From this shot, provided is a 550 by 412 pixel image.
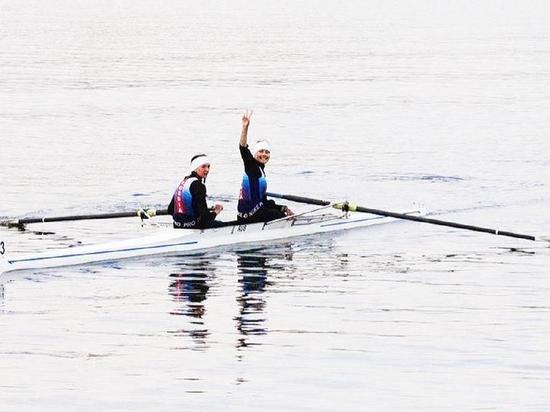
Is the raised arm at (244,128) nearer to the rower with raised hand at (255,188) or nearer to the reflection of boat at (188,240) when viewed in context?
the rower with raised hand at (255,188)

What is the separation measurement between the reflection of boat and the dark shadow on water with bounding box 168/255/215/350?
439 mm

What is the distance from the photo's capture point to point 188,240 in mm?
30703

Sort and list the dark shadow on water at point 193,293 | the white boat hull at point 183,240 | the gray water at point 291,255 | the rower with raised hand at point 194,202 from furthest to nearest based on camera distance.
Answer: the rower with raised hand at point 194,202
the white boat hull at point 183,240
the dark shadow on water at point 193,293
the gray water at point 291,255

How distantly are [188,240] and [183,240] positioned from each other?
0.11 metres

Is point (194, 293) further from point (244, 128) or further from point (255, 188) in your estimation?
point (255, 188)

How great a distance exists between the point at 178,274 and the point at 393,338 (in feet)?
21.7

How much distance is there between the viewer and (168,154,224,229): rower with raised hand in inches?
1190

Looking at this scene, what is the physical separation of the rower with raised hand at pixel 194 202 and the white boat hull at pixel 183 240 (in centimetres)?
18

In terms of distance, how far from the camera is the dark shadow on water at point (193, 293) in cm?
2401

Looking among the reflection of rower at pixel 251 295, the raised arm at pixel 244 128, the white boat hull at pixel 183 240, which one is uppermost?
the raised arm at pixel 244 128

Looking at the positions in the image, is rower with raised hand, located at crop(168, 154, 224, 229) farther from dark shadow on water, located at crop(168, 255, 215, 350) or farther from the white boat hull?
dark shadow on water, located at crop(168, 255, 215, 350)

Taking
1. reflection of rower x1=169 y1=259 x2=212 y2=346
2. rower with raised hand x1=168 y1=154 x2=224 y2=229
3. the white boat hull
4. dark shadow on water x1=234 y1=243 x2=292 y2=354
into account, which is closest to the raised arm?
rower with raised hand x1=168 y1=154 x2=224 y2=229

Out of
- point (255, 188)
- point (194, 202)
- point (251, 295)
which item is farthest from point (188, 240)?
point (251, 295)

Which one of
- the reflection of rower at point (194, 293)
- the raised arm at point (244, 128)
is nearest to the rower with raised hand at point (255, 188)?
the raised arm at point (244, 128)
